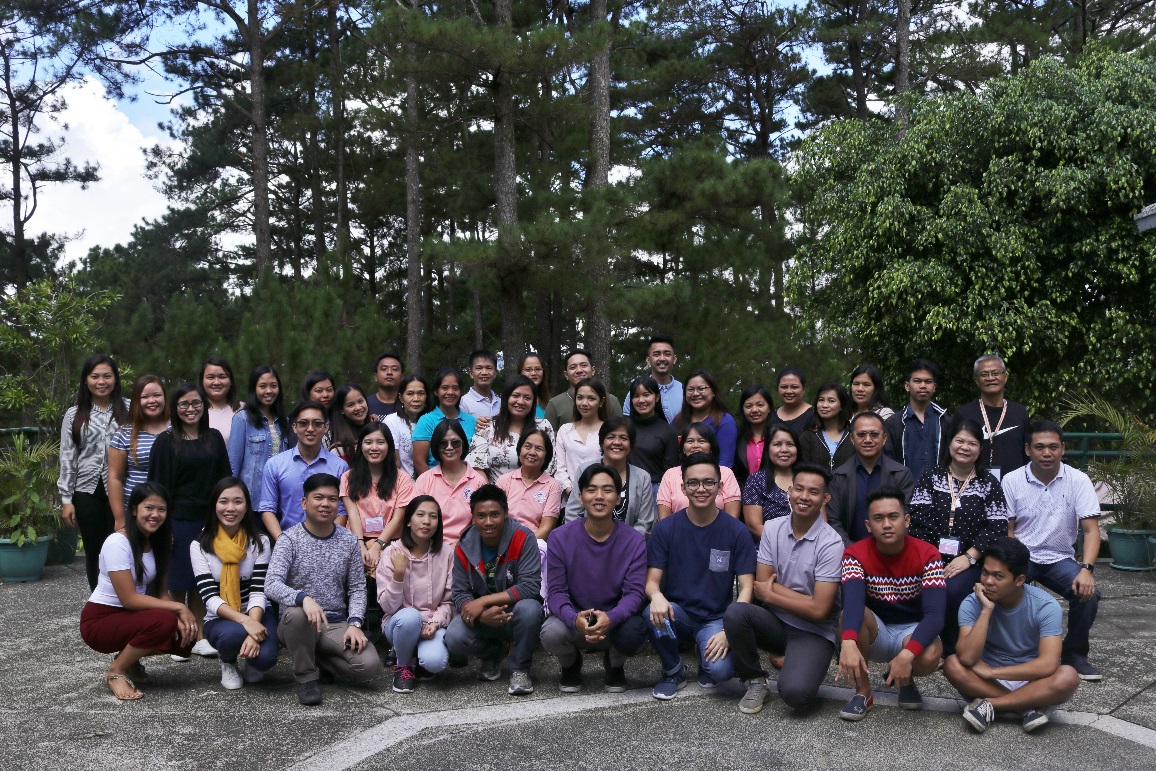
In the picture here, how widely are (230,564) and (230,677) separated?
528mm

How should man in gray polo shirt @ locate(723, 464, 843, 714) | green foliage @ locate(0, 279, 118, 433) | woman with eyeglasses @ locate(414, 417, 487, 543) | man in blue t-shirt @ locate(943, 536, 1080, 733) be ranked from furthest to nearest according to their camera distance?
green foliage @ locate(0, 279, 118, 433) < woman with eyeglasses @ locate(414, 417, 487, 543) < man in gray polo shirt @ locate(723, 464, 843, 714) < man in blue t-shirt @ locate(943, 536, 1080, 733)

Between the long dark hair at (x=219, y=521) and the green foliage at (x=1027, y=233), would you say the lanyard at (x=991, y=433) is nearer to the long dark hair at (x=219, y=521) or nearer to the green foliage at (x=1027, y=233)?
the long dark hair at (x=219, y=521)

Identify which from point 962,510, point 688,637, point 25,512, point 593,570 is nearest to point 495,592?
point 593,570

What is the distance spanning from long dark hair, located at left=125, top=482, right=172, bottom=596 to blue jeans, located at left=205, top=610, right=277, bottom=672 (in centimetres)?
35

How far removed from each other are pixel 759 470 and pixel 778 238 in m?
13.9

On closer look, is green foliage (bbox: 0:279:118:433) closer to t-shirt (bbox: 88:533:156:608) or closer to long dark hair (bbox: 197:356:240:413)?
long dark hair (bbox: 197:356:240:413)

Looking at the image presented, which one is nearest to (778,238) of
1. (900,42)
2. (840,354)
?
(840,354)

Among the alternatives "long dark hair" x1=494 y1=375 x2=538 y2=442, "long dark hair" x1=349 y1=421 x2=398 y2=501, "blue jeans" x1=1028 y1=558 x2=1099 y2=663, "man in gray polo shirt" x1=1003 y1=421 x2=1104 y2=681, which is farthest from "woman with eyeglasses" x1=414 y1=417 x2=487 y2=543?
"blue jeans" x1=1028 y1=558 x2=1099 y2=663

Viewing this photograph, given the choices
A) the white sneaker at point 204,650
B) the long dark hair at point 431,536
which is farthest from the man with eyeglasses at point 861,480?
the white sneaker at point 204,650

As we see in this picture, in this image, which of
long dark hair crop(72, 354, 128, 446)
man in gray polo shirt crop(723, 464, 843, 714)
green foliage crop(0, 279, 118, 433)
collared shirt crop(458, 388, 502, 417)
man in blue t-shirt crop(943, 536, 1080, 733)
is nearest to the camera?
man in blue t-shirt crop(943, 536, 1080, 733)

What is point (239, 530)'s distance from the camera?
15.9 ft

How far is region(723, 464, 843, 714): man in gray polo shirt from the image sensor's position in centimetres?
430

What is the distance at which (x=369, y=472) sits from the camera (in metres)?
5.42

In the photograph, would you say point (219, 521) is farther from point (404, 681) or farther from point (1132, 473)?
point (1132, 473)
